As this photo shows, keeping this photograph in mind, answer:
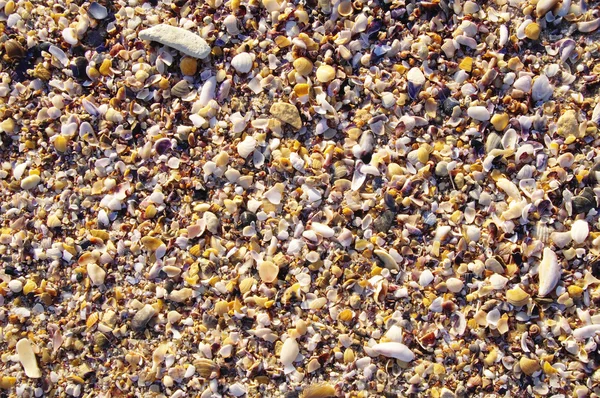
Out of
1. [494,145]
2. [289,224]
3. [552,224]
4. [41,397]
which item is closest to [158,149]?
[289,224]

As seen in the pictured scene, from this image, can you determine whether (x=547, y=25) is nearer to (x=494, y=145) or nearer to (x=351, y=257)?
(x=494, y=145)

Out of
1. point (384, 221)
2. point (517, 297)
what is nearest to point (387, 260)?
point (384, 221)

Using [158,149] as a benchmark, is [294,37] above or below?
above

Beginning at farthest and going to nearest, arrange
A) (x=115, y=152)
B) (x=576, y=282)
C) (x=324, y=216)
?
(x=115, y=152), (x=324, y=216), (x=576, y=282)

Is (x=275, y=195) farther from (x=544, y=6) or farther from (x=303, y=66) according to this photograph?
(x=544, y=6)

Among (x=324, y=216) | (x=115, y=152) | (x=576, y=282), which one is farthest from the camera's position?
(x=115, y=152)

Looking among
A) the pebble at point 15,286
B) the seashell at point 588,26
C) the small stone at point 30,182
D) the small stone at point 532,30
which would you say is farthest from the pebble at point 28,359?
the seashell at point 588,26

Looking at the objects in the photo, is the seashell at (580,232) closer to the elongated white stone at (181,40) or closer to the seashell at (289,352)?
the seashell at (289,352)
